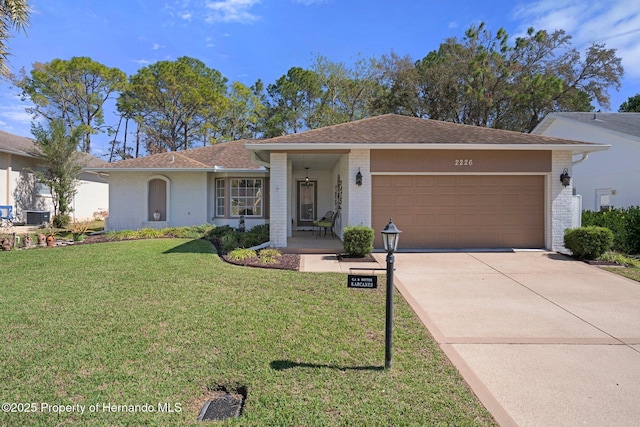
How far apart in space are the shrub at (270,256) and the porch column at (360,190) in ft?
7.99

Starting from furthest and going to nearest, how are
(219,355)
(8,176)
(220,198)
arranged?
(8,176), (220,198), (219,355)

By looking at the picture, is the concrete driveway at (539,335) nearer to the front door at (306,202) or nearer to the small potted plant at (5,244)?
the front door at (306,202)

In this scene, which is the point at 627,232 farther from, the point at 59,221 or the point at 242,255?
the point at 59,221

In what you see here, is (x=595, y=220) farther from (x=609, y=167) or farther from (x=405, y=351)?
(x=405, y=351)

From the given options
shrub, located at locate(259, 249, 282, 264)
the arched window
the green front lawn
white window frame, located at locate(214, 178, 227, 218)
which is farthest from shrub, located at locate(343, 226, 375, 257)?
the arched window

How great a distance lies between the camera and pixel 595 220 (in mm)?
11359

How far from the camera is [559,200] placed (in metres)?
9.41

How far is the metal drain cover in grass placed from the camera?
254cm

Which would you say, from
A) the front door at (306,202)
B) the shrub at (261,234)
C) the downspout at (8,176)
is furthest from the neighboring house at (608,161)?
the downspout at (8,176)

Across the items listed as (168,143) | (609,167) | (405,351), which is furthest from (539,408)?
(168,143)

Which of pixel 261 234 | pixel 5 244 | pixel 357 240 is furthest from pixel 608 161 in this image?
pixel 5 244

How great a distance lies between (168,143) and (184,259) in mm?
24991

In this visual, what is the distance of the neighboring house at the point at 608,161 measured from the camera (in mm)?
12734

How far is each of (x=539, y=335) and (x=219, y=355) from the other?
12.2 ft
